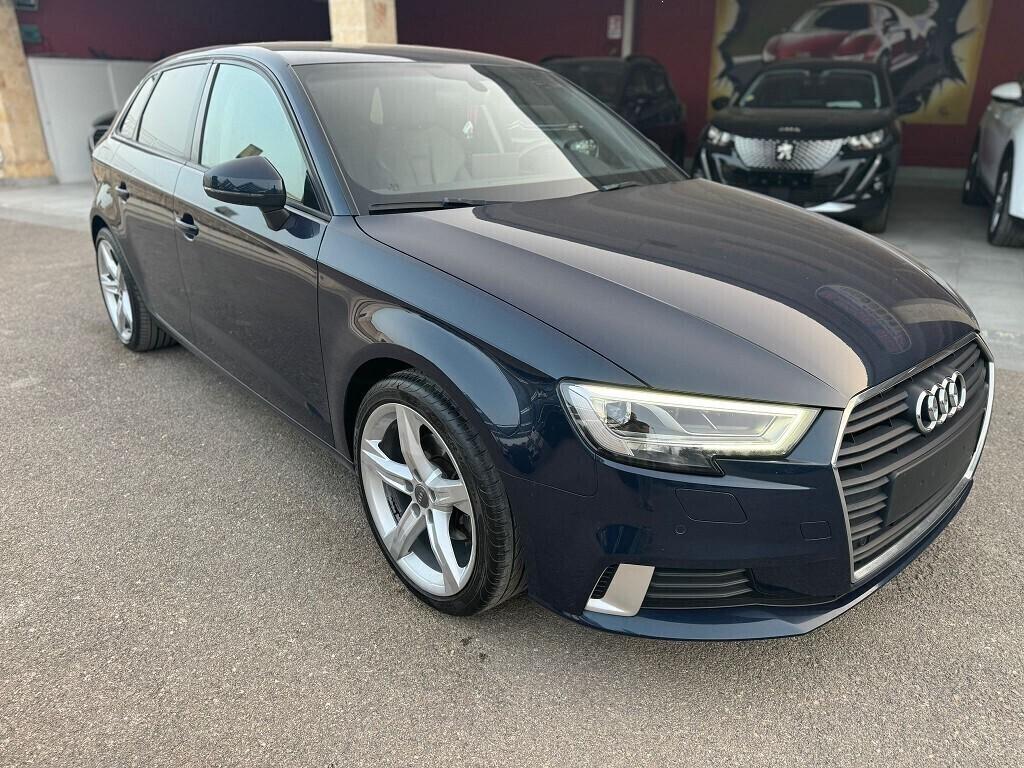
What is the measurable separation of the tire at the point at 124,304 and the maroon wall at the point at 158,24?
968 centimetres

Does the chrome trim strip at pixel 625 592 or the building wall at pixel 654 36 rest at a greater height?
the building wall at pixel 654 36

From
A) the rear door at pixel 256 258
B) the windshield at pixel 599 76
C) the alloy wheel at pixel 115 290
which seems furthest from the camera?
the windshield at pixel 599 76

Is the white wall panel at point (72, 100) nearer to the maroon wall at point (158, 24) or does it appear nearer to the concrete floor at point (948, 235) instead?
the maroon wall at point (158, 24)

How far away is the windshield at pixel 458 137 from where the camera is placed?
8.48 ft

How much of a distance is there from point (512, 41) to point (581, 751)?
1488 centimetres

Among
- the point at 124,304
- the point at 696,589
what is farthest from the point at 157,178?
the point at 696,589

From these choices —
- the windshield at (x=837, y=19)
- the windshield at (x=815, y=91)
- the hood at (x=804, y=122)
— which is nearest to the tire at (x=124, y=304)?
the hood at (x=804, y=122)

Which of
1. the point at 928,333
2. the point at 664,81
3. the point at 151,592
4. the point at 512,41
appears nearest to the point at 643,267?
the point at 928,333

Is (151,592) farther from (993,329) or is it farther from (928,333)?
(993,329)

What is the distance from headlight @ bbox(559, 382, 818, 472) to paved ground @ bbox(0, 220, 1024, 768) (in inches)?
28.8

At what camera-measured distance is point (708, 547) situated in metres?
1.75

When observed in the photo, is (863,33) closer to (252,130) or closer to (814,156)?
(814,156)

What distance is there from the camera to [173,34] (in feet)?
46.4

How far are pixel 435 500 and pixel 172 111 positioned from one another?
261 centimetres
